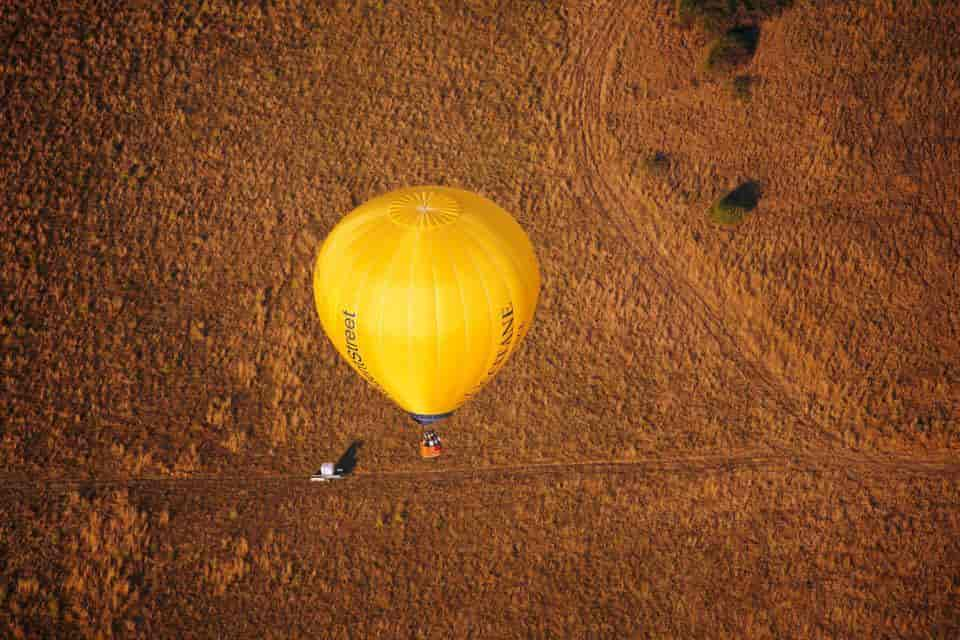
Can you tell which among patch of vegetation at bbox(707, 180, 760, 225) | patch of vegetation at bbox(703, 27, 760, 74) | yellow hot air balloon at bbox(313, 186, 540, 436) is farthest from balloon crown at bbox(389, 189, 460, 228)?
patch of vegetation at bbox(703, 27, 760, 74)

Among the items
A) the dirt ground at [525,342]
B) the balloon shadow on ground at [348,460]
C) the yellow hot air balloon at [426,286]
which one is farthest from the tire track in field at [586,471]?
the yellow hot air balloon at [426,286]

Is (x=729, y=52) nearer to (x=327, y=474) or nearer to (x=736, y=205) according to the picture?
(x=736, y=205)

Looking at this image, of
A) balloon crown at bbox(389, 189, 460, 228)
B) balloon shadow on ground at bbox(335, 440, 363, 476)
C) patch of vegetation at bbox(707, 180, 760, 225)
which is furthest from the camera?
patch of vegetation at bbox(707, 180, 760, 225)

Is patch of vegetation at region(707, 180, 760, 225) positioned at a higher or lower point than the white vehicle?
higher

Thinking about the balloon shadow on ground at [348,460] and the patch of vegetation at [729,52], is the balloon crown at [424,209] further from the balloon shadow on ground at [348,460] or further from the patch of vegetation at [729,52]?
the patch of vegetation at [729,52]

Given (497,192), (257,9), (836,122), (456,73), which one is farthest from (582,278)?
(257,9)

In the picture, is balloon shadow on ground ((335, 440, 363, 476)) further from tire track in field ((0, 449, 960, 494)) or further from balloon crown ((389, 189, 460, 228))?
balloon crown ((389, 189, 460, 228))
